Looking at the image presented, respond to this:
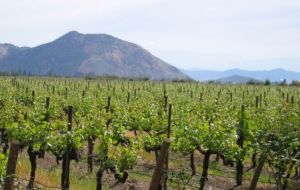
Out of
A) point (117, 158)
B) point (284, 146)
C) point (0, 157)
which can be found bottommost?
point (117, 158)

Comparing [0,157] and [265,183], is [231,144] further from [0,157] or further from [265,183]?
[0,157]

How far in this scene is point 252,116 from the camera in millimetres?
19312

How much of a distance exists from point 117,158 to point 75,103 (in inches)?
457

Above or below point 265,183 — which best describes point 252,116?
above

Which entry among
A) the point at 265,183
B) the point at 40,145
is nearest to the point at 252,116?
the point at 265,183

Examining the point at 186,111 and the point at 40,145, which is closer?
the point at 40,145

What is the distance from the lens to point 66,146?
46.8ft

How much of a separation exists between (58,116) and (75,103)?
2700 mm

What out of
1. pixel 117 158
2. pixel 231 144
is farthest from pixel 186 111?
pixel 117 158

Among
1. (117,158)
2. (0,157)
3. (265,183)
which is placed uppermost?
(0,157)

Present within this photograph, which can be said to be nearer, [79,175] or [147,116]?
[79,175]

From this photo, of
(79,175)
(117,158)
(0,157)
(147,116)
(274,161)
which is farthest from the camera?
(147,116)

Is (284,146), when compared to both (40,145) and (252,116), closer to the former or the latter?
(40,145)

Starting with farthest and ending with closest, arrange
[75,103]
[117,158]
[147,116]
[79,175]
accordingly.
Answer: [75,103], [147,116], [79,175], [117,158]
